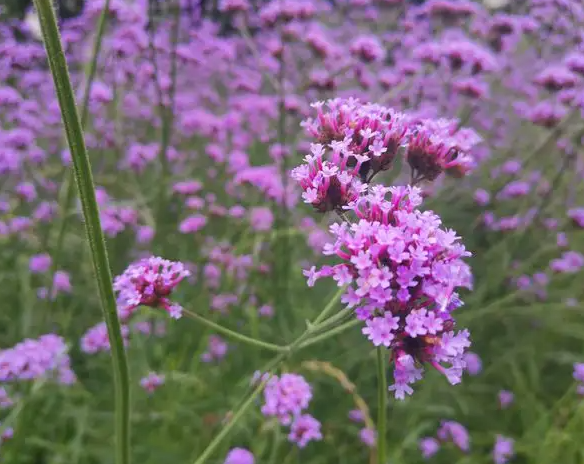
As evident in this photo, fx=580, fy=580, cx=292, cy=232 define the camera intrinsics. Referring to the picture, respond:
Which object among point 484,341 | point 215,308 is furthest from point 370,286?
point 484,341

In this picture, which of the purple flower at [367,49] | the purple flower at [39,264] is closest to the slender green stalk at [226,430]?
the purple flower at [39,264]

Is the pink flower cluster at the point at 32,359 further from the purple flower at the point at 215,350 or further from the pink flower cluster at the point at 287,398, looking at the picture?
the purple flower at the point at 215,350

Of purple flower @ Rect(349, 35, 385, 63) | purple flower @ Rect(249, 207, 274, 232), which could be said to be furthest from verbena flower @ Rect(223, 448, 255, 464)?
purple flower @ Rect(349, 35, 385, 63)

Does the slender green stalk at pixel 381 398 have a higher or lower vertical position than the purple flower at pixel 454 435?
lower

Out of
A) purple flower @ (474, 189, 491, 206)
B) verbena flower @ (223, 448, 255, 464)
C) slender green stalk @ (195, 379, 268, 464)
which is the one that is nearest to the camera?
slender green stalk @ (195, 379, 268, 464)

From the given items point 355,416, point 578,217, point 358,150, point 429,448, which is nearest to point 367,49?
point 578,217

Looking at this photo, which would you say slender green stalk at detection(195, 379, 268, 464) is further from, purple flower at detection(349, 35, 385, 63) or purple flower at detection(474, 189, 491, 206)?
purple flower at detection(474, 189, 491, 206)
